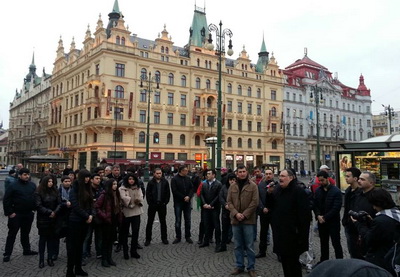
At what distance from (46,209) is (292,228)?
5.12 m

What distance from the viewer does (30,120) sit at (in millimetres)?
81312

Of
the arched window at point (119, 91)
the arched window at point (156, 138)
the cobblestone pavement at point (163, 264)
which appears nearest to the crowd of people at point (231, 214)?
the cobblestone pavement at point (163, 264)

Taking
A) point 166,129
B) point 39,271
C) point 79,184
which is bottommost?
point 39,271

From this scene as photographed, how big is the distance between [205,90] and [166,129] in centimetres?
930

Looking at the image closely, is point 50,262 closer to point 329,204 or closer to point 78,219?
point 78,219

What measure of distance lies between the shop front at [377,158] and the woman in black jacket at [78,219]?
12.1m

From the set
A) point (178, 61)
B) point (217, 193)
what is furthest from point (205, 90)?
point (217, 193)

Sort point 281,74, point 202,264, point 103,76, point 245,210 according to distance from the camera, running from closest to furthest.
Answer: point 245,210
point 202,264
point 103,76
point 281,74

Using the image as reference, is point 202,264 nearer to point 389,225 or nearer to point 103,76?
point 389,225

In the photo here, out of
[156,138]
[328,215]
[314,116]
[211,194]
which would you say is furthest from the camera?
[314,116]

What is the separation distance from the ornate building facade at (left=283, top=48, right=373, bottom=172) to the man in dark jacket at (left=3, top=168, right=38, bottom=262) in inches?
2346

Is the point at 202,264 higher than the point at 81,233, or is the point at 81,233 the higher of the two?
the point at 81,233

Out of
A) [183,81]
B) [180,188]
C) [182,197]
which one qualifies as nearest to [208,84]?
[183,81]

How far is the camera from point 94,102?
1818 inches
